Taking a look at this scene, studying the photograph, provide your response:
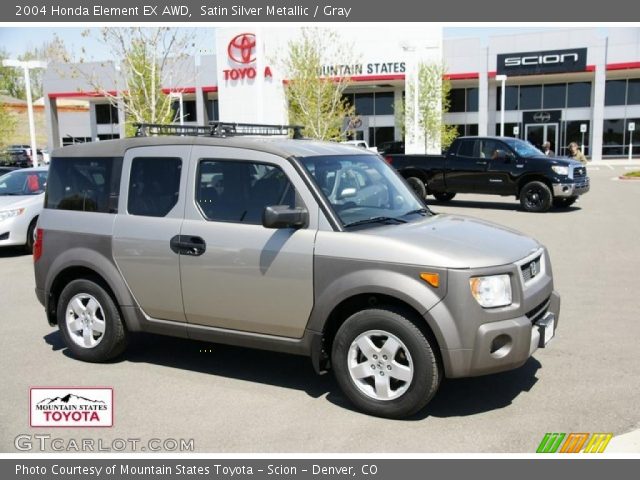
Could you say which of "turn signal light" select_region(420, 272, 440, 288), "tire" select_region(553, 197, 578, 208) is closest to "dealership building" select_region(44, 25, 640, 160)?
"tire" select_region(553, 197, 578, 208)

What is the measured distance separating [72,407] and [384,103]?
46282 millimetres

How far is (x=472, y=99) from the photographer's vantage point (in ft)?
155

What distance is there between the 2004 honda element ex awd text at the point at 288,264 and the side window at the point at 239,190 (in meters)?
0.01

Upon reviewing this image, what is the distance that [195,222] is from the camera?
204 inches

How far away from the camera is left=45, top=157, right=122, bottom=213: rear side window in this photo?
224 inches

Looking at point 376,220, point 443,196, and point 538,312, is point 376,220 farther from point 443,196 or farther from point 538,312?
point 443,196

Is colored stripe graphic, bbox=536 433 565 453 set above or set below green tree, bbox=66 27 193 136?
below

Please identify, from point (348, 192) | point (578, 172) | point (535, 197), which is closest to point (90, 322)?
point (348, 192)

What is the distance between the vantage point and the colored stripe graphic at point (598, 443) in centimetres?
411

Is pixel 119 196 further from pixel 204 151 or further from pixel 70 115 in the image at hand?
pixel 70 115

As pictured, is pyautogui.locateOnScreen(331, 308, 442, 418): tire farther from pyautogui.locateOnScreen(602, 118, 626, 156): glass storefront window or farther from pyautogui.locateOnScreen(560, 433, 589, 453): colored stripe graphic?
pyautogui.locateOnScreen(602, 118, 626, 156): glass storefront window

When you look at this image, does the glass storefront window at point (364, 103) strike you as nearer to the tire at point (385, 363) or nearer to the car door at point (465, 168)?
the car door at point (465, 168)

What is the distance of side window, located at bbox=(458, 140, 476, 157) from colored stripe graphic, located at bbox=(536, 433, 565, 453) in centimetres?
1440

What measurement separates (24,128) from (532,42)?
57258 mm
